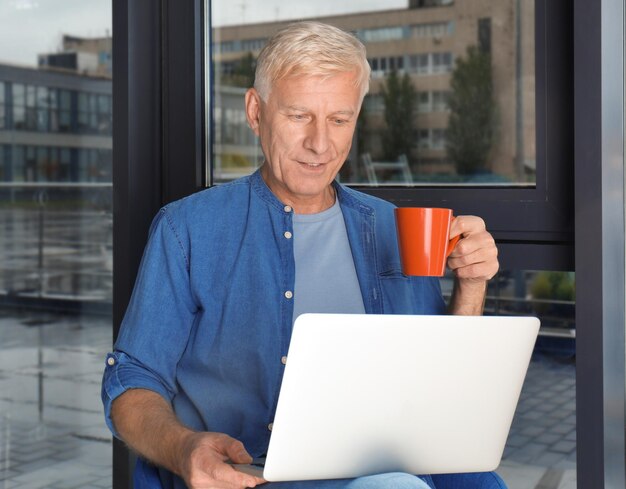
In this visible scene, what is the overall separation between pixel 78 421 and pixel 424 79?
5771 mm

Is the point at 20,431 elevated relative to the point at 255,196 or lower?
lower

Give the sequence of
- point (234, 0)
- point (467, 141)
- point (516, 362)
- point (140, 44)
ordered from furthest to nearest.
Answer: point (467, 141) → point (234, 0) → point (140, 44) → point (516, 362)

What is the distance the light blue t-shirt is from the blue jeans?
27cm

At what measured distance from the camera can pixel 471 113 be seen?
8289 mm

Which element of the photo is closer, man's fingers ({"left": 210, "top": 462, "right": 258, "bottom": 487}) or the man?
man's fingers ({"left": 210, "top": 462, "right": 258, "bottom": 487})

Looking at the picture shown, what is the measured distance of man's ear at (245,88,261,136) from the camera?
1.33 metres

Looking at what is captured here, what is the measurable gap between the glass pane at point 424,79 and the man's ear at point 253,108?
20.3 feet

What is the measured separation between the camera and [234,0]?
7.70 m

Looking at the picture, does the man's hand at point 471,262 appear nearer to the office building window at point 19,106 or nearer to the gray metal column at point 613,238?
the gray metal column at point 613,238

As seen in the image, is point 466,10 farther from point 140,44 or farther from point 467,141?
point 140,44

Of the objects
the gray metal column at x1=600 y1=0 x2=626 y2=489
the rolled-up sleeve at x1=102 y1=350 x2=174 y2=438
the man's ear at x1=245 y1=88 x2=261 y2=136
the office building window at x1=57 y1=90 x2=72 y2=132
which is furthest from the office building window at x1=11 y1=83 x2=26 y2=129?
the gray metal column at x1=600 y1=0 x2=626 y2=489

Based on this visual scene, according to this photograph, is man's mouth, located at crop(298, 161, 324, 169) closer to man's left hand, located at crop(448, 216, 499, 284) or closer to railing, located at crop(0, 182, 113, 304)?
man's left hand, located at crop(448, 216, 499, 284)

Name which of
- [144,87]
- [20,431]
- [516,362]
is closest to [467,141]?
[20,431]

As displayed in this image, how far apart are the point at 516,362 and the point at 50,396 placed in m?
3.64
